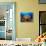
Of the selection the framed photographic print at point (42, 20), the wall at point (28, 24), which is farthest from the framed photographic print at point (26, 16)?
the framed photographic print at point (42, 20)

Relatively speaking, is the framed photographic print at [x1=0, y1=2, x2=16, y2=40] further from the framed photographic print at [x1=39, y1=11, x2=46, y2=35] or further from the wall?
the framed photographic print at [x1=39, y1=11, x2=46, y2=35]

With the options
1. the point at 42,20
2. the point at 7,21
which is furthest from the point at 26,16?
Result: the point at 7,21

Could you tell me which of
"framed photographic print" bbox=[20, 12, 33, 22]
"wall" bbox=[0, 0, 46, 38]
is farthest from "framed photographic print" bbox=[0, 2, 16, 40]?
"framed photographic print" bbox=[20, 12, 33, 22]

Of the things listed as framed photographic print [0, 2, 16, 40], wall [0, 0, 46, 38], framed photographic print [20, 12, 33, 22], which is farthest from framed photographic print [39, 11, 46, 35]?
framed photographic print [0, 2, 16, 40]

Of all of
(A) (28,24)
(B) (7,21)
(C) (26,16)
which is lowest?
(A) (28,24)

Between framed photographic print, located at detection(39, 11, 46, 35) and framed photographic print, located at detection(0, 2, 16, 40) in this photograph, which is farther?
framed photographic print, located at detection(0, 2, 16, 40)

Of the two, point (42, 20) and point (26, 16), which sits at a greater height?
point (26, 16)

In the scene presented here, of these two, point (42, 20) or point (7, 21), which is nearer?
point (42, 20)

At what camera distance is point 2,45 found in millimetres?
1230

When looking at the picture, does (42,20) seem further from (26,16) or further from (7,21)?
(7,21)

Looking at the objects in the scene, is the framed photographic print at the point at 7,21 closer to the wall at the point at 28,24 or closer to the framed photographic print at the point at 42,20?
the wall at the point at 28,24

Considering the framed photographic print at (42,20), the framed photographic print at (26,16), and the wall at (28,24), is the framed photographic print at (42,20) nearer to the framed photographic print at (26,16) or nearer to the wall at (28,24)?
the wall at (28,24)

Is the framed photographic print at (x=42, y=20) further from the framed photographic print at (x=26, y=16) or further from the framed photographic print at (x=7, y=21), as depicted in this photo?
the framed photographic print at (x=7, y=21)

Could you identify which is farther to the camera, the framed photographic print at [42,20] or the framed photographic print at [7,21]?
the framed photographic print at [7,21]
